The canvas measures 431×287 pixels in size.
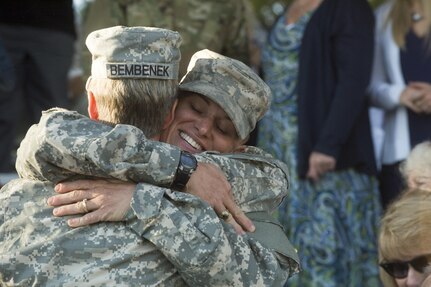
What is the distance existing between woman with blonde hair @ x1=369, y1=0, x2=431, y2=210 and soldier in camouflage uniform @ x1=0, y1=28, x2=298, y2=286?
3.42 m

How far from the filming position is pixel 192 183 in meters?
3.58

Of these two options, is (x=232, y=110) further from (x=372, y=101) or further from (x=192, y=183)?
(x=372, y=101)

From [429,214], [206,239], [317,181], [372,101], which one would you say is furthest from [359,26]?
[206,239]

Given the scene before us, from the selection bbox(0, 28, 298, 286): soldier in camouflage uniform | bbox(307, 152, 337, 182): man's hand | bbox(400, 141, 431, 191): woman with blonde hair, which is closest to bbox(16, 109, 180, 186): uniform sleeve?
bbox(0, 28, 298, 286): soldier in camouflage uniform

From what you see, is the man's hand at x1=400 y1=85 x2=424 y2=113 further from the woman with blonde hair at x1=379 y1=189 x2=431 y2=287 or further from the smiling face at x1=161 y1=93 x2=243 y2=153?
the smiling face at x1=161 y1=93 x2=243 y2=153

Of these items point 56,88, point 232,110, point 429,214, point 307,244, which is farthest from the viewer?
point 56,88

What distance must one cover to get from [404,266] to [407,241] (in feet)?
0.31

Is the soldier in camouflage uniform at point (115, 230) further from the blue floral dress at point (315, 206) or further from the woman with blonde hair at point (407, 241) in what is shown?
the blue floral dress at point (315, 206)

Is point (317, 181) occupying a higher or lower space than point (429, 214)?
lower

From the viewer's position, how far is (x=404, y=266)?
447 cm

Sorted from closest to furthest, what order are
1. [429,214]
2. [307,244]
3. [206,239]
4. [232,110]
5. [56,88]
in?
[206,239], [232,110], [429,214], [307,244], [56,88]

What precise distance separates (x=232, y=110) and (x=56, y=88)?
12.1ft

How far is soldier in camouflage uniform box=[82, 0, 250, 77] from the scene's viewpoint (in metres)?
6.88

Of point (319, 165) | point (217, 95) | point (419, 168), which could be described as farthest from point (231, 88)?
point (319, 165)
